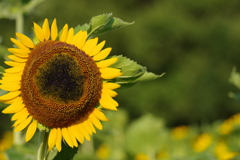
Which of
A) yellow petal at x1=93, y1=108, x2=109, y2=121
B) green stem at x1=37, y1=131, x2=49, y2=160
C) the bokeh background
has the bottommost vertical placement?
the bokeh background

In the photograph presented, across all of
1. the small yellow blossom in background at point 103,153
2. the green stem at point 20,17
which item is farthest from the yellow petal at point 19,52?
the small yellow blossom in background at point 103,153

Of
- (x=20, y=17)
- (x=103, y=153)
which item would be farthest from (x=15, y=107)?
(x=103, y=153)

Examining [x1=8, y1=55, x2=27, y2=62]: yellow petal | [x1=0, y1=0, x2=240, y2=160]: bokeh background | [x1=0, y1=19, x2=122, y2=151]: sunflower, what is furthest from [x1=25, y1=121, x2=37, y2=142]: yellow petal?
[x1=0, y1=0, x2=240, y2=160]: bokeh background

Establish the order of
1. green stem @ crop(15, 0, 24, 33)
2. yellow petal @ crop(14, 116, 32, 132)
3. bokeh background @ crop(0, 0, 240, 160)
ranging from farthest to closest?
bokeh background @ crop(0, 0, 240, 160) < green stem @ crop(15, 0, 24, 33) < yellow petal @ crop(14, 116, 32, 132)

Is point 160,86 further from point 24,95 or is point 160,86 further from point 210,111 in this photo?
point 24,95

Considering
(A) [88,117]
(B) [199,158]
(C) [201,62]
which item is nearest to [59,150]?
(A) [88,117]

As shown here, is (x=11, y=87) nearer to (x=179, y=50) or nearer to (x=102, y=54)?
(x=102, y=54)

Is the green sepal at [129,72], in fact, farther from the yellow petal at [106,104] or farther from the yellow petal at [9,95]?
the yellow petal at [9,95]

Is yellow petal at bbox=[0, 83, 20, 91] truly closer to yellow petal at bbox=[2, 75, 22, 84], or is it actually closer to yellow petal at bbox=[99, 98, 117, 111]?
yellow petal at bbox=[2, 75, 22, 84]
